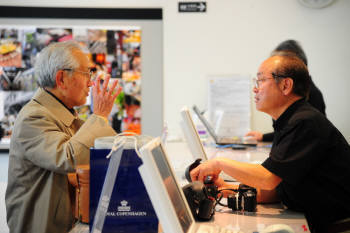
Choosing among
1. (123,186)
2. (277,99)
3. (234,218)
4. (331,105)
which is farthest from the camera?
(331,105)

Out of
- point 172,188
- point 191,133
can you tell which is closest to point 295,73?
point 191,133

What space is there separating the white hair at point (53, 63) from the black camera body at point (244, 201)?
1.01 m

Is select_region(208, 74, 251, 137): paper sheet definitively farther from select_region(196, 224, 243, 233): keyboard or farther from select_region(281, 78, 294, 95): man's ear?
select_region(196, 224, 243, 233): keyboard

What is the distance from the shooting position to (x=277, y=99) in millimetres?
1885

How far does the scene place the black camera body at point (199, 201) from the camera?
4.91 feet

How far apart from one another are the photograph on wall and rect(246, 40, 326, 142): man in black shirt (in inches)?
59.2

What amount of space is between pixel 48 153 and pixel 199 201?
0.67 m

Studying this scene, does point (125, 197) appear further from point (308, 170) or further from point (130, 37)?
point (130, 37)

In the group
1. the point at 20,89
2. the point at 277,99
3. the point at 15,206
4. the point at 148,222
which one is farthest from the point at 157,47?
the point at 148,222

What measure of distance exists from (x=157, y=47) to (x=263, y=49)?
1.23m

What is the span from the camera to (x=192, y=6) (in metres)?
4.21

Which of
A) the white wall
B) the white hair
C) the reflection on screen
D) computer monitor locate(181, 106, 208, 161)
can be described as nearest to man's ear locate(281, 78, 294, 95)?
computer monitor locate(181, 106, 208, 161)

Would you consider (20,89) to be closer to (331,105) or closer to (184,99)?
(184,99)

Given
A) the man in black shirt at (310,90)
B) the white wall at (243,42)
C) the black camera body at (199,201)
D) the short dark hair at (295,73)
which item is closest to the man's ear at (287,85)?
the short dark hair at (295,73)
